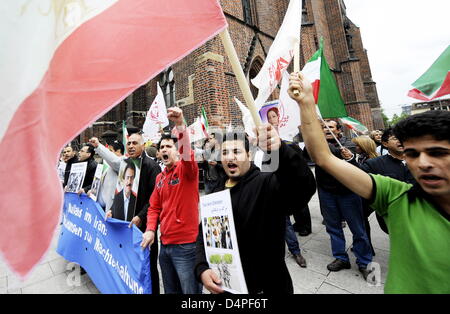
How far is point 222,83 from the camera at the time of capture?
7281 mm

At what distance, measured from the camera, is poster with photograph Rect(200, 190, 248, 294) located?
120 cm

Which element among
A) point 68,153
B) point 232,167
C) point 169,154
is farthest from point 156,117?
point 232,167

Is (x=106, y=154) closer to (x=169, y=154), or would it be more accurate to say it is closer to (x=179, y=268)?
(x=169, y=154)

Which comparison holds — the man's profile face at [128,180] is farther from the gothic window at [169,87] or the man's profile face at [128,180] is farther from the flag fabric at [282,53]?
the gothic window at [169,87]

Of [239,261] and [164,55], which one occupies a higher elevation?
[164,55]

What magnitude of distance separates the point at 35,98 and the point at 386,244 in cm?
452

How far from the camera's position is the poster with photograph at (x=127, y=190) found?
93.7 inches

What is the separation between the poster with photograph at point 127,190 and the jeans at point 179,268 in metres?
0.69

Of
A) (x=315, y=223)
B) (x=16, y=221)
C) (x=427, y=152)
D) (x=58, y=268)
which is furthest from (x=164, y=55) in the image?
(x=315, y=223)

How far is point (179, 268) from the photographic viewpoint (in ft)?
6.17

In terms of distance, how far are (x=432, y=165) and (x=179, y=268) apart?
1901 mm
